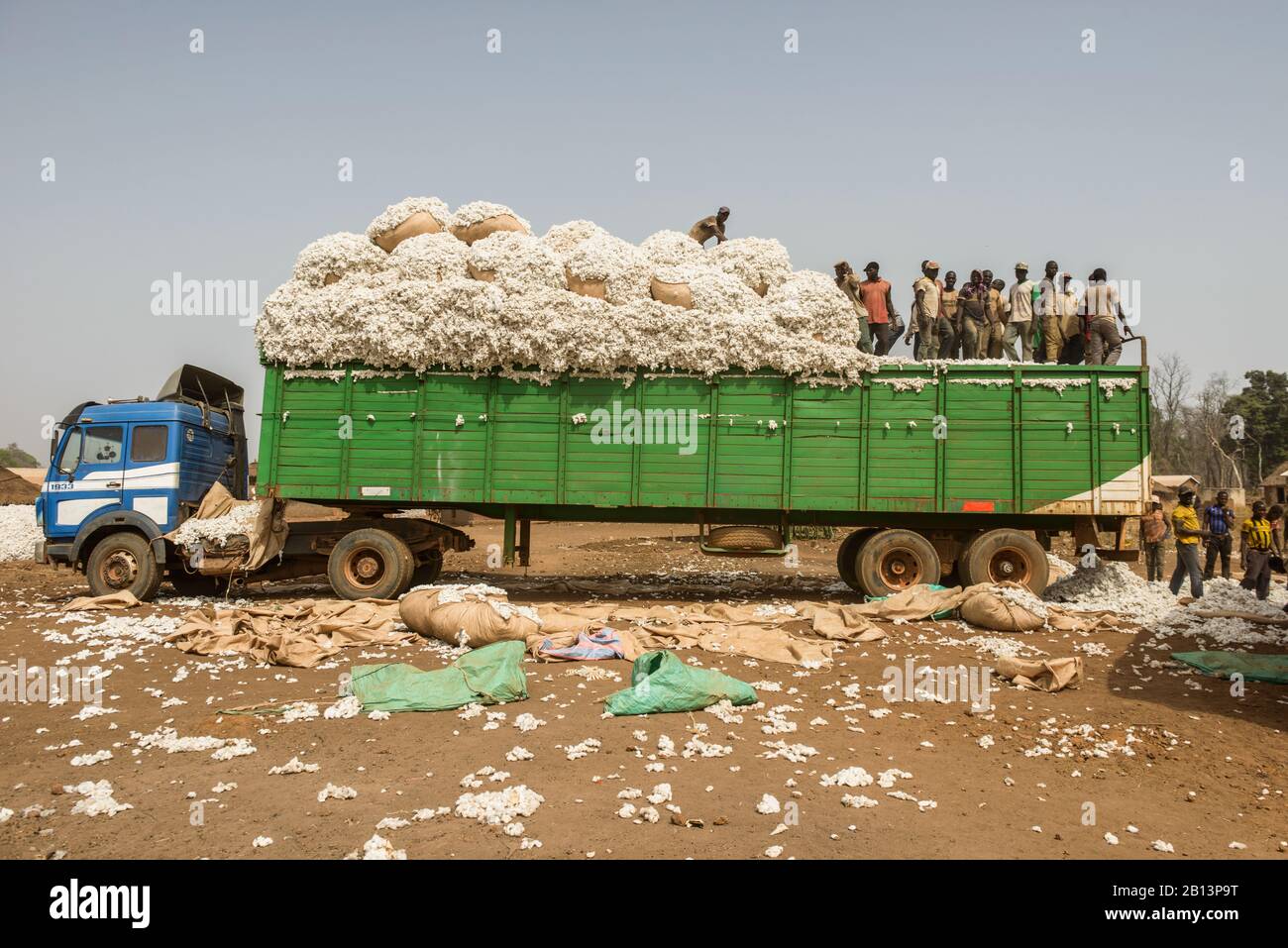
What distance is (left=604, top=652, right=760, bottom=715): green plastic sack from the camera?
5867 millimetres

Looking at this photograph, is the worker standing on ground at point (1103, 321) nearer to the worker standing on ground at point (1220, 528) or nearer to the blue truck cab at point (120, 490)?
the worker standing on ground at point (1220, 528)

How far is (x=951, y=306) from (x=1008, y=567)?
12.3 ft

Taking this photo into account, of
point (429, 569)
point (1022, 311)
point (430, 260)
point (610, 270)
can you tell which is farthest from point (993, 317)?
point (429, 569)

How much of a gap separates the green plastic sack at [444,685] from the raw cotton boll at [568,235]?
6.30m

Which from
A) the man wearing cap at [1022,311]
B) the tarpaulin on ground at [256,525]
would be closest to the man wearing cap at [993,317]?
the man wearing cap at [1022,311]

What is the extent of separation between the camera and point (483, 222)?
36.1ft

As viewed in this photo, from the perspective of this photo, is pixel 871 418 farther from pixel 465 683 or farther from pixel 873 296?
pixel 465 683

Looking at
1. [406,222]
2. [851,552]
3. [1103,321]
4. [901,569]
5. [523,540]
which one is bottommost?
[901,569]

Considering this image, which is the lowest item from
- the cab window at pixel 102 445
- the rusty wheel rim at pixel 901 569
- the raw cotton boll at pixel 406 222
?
the rusty wheel rim at pixel 901 569

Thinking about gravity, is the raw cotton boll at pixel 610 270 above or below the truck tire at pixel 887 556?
above

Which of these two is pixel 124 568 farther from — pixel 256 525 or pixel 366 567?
pixel 366 567

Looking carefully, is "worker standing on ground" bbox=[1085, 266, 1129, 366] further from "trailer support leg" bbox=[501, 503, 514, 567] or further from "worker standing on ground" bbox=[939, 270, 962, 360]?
"trailer support leg" bbox=[501, 503, 514, 567]

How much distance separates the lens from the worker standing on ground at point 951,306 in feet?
37.4

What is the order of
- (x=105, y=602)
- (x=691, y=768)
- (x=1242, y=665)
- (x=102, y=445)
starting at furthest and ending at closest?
(x=102, y=445) < (x=105, y=602) < (x=1242, y=665) < (x=691, y=768)
